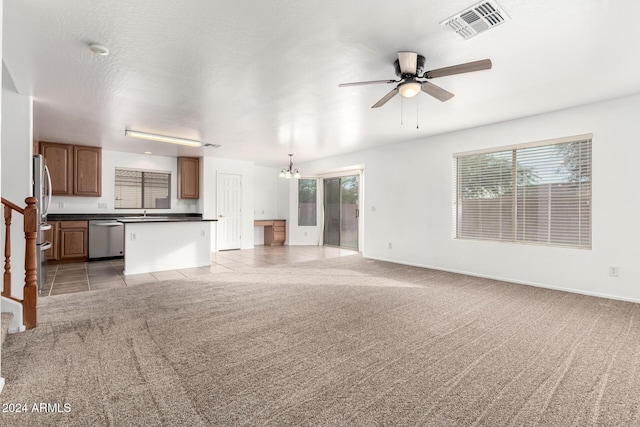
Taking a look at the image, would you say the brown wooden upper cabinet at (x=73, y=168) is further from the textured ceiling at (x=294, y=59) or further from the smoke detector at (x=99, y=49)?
the smoke detector at (x=99, y=49)

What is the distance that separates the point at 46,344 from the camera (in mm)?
2625

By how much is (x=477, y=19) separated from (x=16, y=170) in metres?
4.75

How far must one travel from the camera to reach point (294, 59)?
3014 mm

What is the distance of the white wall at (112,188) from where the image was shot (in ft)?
23.2

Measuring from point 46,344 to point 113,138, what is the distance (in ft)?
15.7

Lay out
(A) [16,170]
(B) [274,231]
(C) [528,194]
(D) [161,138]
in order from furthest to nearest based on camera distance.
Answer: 1. (B) [274,231]
2. (D) [161,138]
3. (C) [528,194]
4. (A) [16,170]

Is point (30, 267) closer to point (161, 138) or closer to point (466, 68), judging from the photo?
point (161, 138)

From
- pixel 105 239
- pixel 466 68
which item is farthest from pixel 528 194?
pixel 105 239

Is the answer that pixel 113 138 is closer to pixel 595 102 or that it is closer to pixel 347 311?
pixel 347 311

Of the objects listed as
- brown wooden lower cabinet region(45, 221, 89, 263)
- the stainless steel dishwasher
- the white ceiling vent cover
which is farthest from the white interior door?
the white ceiling vent cover

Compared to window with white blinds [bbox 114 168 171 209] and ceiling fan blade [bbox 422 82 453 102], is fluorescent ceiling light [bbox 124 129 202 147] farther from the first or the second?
ceiling fan blade [bbox 422 82 453 102]

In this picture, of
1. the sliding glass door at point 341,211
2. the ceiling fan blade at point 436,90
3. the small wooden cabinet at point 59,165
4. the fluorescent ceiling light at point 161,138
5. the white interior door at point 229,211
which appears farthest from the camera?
the sliding glass door at point 341,211

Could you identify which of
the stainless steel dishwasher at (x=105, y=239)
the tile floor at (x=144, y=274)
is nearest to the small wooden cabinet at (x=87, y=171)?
the stainless steel dishwasher at (x=105, y=239)

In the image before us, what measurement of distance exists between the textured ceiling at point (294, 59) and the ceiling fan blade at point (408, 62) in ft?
0.29
